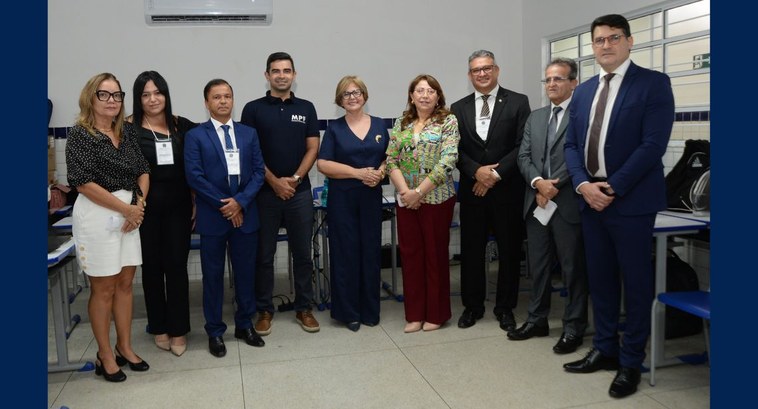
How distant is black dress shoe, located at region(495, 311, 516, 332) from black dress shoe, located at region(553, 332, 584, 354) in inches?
15.1

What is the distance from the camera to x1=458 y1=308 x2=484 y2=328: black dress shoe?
4.11 meters

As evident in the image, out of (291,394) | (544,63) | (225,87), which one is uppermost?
(544,63)

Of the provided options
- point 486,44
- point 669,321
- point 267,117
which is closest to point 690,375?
point 669,321

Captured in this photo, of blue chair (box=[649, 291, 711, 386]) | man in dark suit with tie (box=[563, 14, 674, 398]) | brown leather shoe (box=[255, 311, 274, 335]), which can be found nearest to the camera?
blue chair (box=[649, 291, 711, 386])

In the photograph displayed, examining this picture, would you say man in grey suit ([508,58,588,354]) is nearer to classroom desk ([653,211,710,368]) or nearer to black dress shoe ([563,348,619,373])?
black dress shoe ([563,348,619,373])

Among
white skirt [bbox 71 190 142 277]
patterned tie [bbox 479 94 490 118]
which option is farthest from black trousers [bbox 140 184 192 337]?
patterned tie [bbox 479 94 490 118]

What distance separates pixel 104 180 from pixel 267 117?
1.17m

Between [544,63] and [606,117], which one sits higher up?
[544,63]

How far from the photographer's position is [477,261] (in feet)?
13.3

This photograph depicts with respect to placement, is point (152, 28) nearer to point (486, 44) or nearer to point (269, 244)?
point (269, 244)

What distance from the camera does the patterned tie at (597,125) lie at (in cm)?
304

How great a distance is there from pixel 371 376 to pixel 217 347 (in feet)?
3.30

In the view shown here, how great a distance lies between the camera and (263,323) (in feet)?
13.5

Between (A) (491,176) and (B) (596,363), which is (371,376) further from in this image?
(A) (491,176)
